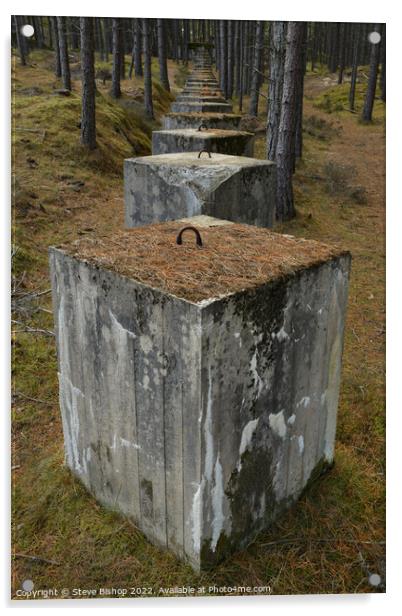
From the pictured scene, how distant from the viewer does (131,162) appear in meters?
5.23

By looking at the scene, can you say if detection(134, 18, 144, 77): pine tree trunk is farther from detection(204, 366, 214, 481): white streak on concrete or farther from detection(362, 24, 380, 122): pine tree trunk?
detection(204, 366, 214, 481): white streak on concrete

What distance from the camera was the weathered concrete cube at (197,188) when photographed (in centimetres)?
475

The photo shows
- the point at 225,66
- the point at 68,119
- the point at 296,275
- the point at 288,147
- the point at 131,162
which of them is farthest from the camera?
the point at 225,66

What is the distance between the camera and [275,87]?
10898 millimetres

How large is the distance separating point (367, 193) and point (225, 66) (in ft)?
49.1

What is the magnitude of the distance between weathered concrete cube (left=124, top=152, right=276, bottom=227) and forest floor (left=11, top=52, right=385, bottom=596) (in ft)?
5.42

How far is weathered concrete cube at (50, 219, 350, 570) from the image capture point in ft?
8.67

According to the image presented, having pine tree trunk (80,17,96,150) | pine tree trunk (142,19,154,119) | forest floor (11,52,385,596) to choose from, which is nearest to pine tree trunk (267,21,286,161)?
forest floor (11,52,385,596)

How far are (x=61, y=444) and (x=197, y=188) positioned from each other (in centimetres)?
232

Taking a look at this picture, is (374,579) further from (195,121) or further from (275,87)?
(275,87)

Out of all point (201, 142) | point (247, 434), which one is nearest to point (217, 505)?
point (247, 434)

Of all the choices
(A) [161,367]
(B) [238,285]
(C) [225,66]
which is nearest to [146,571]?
(A) [161,367]

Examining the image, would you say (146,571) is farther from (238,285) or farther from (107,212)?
(107,212)

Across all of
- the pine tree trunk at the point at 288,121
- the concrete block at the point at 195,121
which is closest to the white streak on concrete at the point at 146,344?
the concrete block at the point at 195,121
